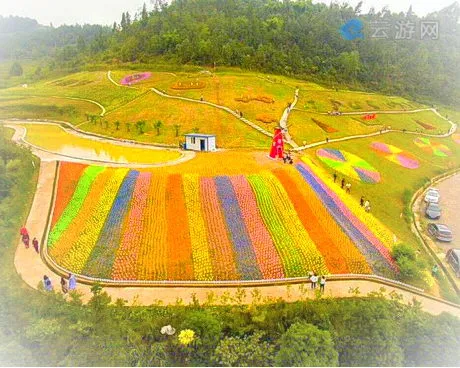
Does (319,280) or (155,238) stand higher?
(155,238)

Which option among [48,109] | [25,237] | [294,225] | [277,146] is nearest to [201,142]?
[277,146]

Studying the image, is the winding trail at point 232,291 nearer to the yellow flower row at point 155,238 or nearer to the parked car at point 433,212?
the yellow flower row at point 155,238

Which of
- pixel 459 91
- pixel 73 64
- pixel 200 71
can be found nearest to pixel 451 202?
pixel 200 71

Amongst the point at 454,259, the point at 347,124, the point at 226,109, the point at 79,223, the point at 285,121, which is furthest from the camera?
the point at 347,124

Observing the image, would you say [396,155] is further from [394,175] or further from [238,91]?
[238,91]

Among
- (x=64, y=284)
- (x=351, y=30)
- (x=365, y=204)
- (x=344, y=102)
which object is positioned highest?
(x=351, y=30)

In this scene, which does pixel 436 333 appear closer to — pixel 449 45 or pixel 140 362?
pixel 140 362
